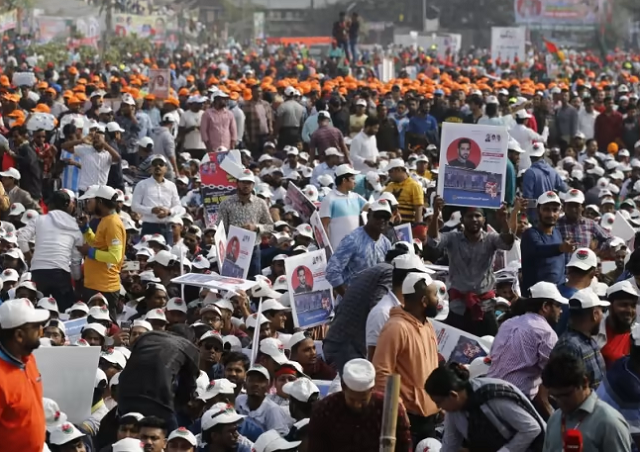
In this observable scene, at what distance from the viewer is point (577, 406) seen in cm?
690

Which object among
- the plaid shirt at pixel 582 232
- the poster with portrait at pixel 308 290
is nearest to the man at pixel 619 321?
the plaid shirt at pixel 582 232

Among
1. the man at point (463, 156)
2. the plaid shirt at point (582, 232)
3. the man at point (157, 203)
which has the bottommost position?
the man at point (157, 203)

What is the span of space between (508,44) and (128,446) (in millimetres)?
36128

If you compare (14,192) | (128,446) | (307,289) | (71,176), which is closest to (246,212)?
(307,289)

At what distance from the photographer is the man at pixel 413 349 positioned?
8.92 metres

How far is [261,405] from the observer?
10.5m

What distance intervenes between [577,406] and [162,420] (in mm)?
3195

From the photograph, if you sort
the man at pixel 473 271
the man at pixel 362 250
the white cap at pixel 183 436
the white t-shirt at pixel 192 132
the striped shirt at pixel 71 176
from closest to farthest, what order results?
the white cap at pixel 183 436 → the man at pixel 362 250 → the man at pixel 473 271 → the striped shirt at pixel 71 176 → the white t-shirt at pixel 192 132

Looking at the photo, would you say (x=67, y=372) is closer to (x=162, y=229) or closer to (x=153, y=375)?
(x=153, y=375)

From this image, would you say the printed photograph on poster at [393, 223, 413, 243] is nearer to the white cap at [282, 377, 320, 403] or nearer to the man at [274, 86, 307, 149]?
the white cap at [282, 377, 320, 403]

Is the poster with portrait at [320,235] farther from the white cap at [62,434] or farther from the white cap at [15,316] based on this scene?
the white cap at [15,316]

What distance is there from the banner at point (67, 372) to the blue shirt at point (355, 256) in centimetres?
245

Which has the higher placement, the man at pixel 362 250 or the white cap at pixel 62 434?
the man at pixel 362 250

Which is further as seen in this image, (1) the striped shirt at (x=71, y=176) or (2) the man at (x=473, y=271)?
(1) the striped shirt at (x=71, y=176)
